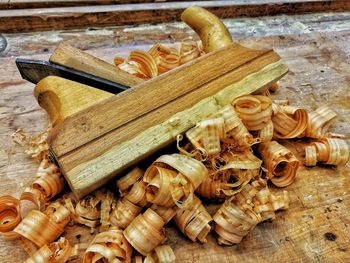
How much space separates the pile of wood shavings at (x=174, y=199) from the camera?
79 cm

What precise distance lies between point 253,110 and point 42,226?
657mm

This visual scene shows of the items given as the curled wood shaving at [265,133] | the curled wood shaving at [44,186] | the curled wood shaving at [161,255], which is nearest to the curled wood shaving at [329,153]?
the curled wood shaving at [265,133]

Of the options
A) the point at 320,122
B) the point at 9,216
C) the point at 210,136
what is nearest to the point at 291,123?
the point at 320,122

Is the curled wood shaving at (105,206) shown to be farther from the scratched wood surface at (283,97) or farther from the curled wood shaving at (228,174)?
the curled wood shaving at (228,174)

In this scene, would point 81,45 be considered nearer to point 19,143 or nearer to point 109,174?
point 19,143

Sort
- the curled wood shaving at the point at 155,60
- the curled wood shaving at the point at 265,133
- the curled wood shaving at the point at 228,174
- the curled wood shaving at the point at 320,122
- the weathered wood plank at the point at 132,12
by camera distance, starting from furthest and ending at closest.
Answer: the weathered wood plank at the point at 132,12 → the curled wood shaving at the point at 155,60 → the curled wood shaving at the point at 320,122 → the curled wood shaving at the point at 265,133 → the curled wood shaving at the point at 228,174

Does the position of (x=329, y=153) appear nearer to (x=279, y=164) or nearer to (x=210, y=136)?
(x=279, y=164)

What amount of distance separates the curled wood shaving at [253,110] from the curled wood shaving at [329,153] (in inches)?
8.0

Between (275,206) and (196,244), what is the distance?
248mm

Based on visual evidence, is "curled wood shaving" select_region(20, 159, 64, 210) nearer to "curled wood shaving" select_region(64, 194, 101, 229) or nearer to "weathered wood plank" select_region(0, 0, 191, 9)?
"curled wood shaving" select_region(64, 194, 101, 229)

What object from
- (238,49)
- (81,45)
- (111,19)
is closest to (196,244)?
(238,49)

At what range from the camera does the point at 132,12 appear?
1760 mm

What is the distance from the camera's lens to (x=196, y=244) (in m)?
0.84

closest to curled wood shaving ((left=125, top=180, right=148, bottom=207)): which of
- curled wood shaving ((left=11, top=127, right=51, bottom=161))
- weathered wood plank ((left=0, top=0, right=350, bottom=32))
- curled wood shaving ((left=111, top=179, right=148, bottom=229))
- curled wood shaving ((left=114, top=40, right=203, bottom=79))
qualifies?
curled wood shaving ((left=111, top=179, right=148, bottom=229))
